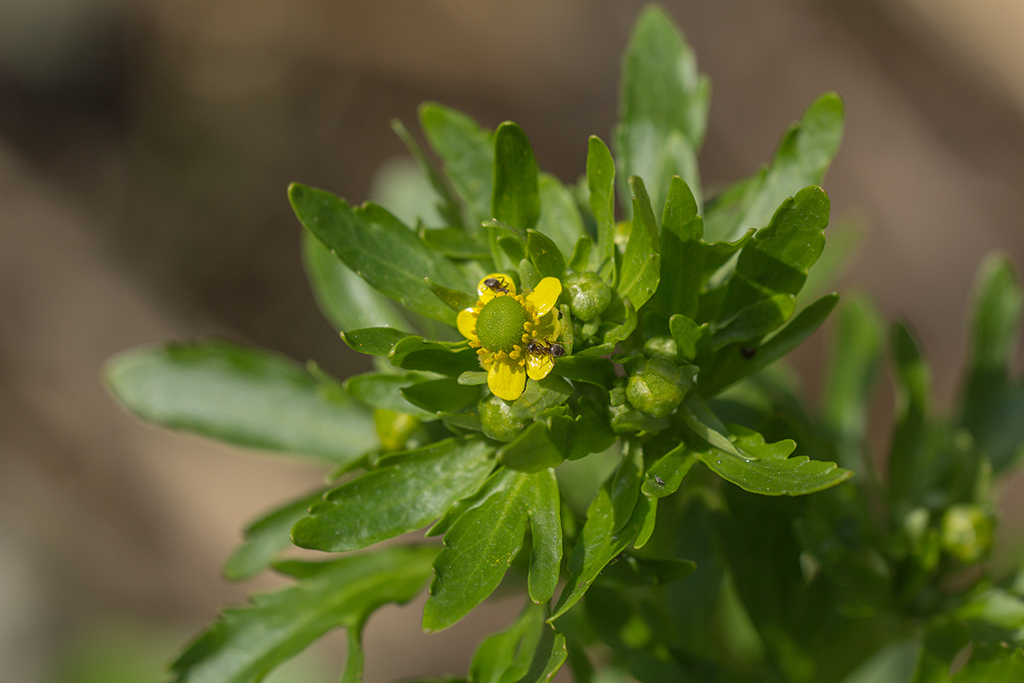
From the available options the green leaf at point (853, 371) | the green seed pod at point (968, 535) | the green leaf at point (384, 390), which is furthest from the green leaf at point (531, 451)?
the green leaf at point (853, 371)

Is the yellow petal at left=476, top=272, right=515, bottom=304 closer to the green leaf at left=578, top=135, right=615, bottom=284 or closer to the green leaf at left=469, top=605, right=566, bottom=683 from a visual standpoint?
the green leaf at left=578, top=135, right=615, bottom=284

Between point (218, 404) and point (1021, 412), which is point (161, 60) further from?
point (1021, 412)

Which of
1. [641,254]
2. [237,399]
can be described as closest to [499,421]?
[641,254]

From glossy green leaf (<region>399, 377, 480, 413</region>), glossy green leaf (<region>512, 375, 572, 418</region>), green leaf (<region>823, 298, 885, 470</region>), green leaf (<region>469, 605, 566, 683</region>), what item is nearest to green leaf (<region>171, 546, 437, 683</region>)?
green leaf (<region>469, 605, 566, 683</region>)

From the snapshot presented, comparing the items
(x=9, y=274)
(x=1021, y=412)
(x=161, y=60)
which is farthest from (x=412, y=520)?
(x=161, y=60)

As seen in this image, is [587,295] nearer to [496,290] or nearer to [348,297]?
[496,290]
